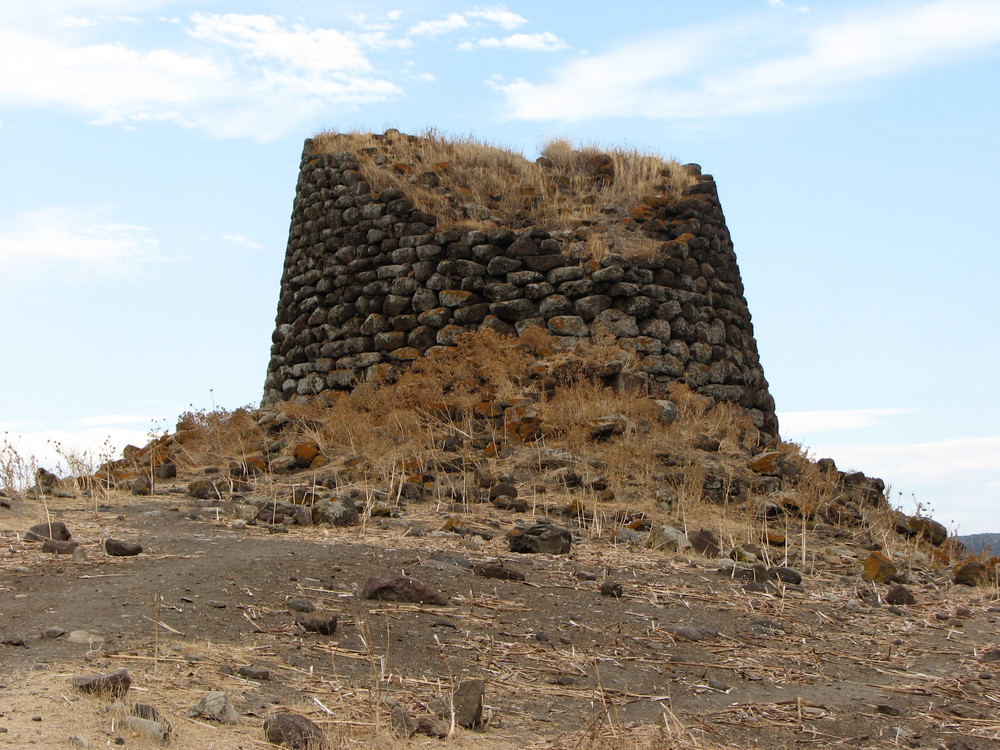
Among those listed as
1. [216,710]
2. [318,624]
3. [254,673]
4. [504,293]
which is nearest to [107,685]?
[216,710]

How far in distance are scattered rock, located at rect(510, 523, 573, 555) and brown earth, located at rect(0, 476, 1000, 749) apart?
0.32ft

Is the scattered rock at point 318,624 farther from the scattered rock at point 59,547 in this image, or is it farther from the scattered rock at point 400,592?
the scattered rock at point 59,547

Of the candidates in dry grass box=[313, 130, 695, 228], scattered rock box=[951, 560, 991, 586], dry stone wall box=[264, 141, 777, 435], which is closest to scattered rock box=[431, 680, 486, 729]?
scattered rock box=[951, 560, 991, 586]

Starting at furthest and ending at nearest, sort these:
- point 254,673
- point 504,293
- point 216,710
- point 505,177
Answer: point 505,177 → point 504,293 → point 254,673 → point 216,710

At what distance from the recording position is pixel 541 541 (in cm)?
630

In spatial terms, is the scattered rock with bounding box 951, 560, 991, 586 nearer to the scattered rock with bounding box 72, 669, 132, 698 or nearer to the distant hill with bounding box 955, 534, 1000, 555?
the distant hill with bounding box 955, 534, 1000, 555

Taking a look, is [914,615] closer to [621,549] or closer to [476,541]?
[621,549]

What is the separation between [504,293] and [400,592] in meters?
6.33

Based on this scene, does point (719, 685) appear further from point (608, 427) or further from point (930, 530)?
point (930, 530)

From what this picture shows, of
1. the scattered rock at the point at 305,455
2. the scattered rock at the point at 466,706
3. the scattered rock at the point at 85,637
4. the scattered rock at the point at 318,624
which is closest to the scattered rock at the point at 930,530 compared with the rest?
the scattered rock at the point at 305,455

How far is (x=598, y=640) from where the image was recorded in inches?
179

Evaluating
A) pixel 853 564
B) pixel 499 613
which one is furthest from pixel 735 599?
pixel 853 564

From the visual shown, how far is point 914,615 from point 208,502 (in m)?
4.88

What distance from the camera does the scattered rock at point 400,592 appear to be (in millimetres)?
4703
